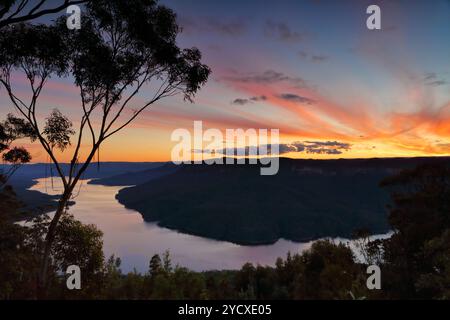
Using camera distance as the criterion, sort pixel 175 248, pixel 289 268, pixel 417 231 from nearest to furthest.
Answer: pixel 289 268 → pixel 417 231 → pixel 175 248

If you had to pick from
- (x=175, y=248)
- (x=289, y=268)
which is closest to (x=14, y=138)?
(x=289, y=268)

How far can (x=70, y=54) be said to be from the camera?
542 inches

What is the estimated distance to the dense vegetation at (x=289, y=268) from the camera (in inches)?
392

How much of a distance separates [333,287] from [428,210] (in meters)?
17.7

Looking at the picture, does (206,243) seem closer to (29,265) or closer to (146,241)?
(146,241)

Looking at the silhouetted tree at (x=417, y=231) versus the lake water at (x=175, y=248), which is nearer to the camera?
the silhouetted tree at (x=417, y=231)

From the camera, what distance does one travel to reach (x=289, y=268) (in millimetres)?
13742

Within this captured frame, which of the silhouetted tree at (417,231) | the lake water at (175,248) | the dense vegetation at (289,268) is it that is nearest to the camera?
the dense vegetation at (289,268)

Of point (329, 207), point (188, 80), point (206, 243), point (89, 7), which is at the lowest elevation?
point (206, 243)

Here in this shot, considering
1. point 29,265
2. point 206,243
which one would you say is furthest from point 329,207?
point 29,265

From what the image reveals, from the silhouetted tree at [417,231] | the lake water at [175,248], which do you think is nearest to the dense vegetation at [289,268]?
the silhouetted tree at [417,231]

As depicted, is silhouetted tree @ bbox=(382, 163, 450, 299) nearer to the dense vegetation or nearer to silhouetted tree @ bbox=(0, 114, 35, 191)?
the dense vegetation

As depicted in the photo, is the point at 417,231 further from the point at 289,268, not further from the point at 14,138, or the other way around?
the point at 14,138

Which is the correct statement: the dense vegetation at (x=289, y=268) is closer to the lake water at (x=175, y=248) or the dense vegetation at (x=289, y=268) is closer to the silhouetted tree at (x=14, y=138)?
the silhouetted tree at (x=14, y=138)
